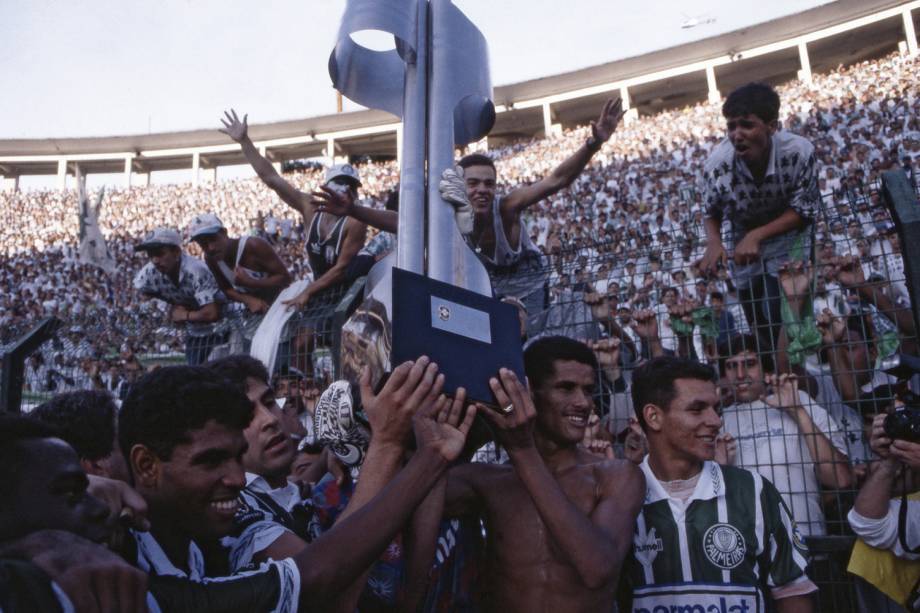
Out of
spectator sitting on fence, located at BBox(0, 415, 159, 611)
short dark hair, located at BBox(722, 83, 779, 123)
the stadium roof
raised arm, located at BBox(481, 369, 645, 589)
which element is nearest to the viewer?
spectator sitting on fence, located at BBox(0, 415, 159, 611)

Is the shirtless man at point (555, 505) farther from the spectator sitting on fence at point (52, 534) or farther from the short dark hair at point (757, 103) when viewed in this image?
the short dark hair at point (757, 103)

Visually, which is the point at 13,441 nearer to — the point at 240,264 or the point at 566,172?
the point at 566,172

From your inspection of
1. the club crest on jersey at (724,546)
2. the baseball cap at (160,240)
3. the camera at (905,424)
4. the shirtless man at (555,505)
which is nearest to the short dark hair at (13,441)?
the shirtless man at (555,505)

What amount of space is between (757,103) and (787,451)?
180 cm

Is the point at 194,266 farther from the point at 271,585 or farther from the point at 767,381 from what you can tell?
the point at 271,585

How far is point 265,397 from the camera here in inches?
113

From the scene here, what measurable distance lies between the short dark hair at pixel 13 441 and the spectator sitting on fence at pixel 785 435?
9.32ft

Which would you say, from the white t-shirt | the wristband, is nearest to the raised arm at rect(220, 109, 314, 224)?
the wristband

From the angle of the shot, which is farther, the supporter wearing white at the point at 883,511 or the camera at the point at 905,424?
the supporter wearing white at the point at 883,511

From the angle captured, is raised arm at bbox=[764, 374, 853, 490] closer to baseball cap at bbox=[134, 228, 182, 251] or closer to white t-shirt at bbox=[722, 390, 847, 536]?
white t-shirt at bbox=[722, 390, 847, 536]

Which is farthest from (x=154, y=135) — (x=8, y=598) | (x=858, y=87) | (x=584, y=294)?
(x=8, y=598)

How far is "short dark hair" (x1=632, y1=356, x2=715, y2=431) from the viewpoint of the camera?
2.99 m

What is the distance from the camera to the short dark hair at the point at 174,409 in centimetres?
188

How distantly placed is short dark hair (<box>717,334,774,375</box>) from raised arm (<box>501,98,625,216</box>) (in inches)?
51.4
